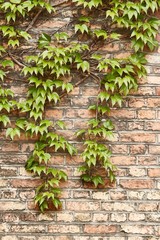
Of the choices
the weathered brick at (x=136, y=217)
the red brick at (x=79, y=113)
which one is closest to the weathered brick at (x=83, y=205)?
the weathered brick at (x=136, y=217)

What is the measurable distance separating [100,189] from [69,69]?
0.83 m

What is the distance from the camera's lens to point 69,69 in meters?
2.62

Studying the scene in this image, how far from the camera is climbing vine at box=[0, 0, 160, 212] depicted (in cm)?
257

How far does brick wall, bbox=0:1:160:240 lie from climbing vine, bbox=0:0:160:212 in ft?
0.19

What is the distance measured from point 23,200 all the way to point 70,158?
419mm

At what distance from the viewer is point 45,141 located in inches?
103

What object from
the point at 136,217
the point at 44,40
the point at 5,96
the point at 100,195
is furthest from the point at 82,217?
the point at 44,40

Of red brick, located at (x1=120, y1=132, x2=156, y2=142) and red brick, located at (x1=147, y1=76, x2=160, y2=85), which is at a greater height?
red brick, located at (x1=147, y1=76, x2=160, y2=85)

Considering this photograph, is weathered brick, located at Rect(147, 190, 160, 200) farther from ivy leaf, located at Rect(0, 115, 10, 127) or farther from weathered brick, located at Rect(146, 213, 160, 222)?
ivy leaf, located at Rect(0, 115, 10, 127)

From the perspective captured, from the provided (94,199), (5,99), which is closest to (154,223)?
(94,199)

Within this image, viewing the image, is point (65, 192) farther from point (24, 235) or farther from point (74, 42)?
point (74, 42)

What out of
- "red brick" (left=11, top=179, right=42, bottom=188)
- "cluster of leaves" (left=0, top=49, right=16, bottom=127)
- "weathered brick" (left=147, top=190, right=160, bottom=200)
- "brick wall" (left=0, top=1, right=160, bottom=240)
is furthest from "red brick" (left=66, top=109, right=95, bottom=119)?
"weathered brick" (left=147, top=190, right=160, bottom=200)

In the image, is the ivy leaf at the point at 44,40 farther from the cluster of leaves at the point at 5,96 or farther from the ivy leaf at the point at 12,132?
the ivy leaf at the point at 12,132

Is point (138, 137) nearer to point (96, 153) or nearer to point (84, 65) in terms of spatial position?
point (96, 153)
